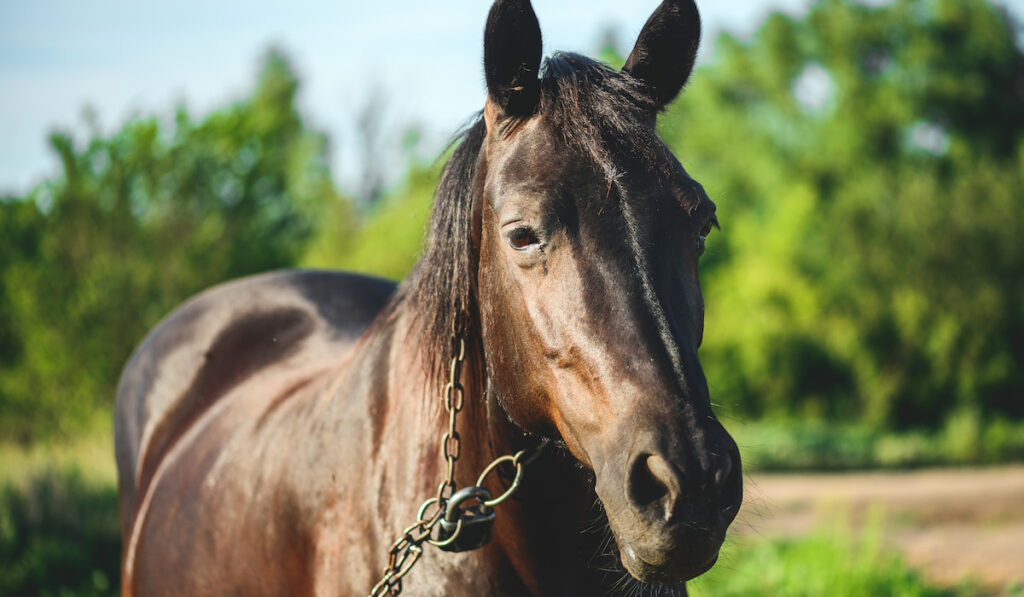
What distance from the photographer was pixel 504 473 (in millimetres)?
2014

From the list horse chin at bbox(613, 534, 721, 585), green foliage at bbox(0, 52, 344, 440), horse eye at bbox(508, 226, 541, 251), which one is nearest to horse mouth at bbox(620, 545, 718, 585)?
horse chin at bbox(613, 534, 721, 585)

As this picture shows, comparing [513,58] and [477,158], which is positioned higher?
[513,58]

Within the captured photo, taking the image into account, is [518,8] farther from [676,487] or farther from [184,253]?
[184,253]

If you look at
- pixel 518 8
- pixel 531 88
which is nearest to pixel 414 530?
pixel 531 88

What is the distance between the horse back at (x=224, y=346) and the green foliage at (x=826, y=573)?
352 cm

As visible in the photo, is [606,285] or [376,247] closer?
[606,285]

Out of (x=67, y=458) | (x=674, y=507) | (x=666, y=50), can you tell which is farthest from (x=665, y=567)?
(x=67, y=458)

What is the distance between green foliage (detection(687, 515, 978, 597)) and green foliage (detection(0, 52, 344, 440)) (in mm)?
7084

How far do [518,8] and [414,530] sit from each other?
4.33 ft

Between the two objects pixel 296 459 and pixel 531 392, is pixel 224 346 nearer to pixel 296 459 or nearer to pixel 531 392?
pixel 296 459

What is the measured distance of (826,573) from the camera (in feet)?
19.5

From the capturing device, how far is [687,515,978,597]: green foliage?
5.84 metres

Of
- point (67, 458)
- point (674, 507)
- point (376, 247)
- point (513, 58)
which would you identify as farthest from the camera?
point (376, 247)

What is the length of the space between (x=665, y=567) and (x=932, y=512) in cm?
1031
